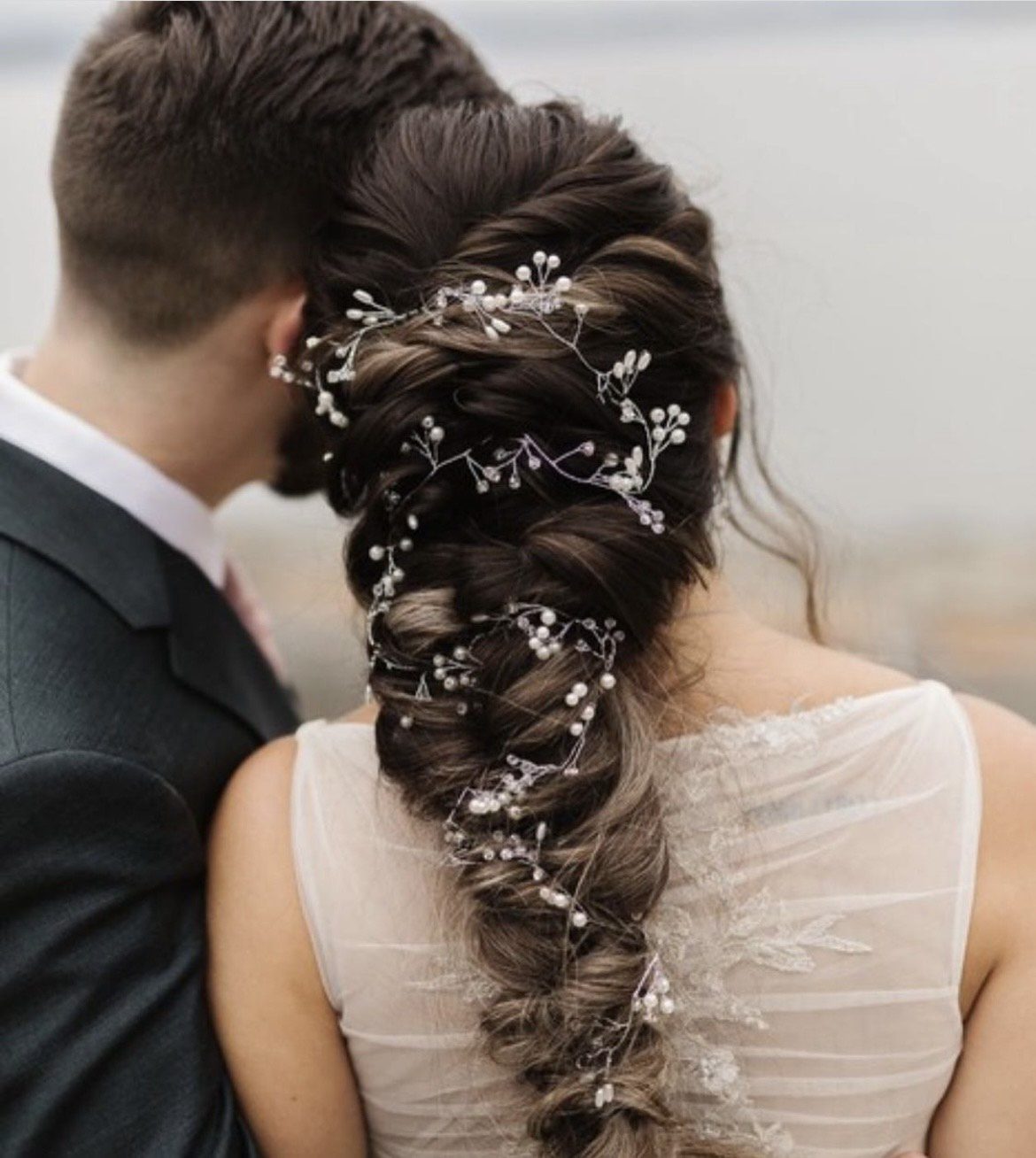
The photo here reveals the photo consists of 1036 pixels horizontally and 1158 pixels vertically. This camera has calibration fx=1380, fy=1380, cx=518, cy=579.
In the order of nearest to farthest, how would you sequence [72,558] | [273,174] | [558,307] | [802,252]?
[558,307]
[72,558]
[273,174]
[802,252]

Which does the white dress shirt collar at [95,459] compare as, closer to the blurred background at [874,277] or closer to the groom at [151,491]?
the groom at [151,491]

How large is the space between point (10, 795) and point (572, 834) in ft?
A: 1.70

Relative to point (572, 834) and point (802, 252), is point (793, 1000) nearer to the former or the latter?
point (572, 834)

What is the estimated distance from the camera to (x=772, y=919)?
1290mm

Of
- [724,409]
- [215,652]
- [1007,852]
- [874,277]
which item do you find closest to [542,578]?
[724,409]

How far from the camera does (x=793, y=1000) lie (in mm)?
1306

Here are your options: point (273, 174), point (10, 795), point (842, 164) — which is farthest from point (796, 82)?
point (10, 795)

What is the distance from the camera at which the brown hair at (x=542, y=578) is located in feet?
3.97

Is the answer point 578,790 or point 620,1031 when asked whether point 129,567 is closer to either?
point 578,790

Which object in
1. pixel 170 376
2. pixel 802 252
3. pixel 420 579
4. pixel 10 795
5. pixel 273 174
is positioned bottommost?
pixel 802 252

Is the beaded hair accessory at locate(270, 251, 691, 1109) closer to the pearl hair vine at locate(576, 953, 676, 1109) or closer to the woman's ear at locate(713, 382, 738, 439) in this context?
the pearl hair vine at locate(576, 953, 676, 1109)

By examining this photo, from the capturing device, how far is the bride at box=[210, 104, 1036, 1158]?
3.99ft

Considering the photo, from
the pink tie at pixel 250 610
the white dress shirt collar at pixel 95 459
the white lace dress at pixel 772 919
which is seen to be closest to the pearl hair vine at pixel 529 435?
the white lace dress at pixel 772 919

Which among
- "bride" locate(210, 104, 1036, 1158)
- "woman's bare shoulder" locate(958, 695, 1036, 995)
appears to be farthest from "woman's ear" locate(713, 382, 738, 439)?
"woman's bare shoulder" locate(958, 695, 1036, 995)
